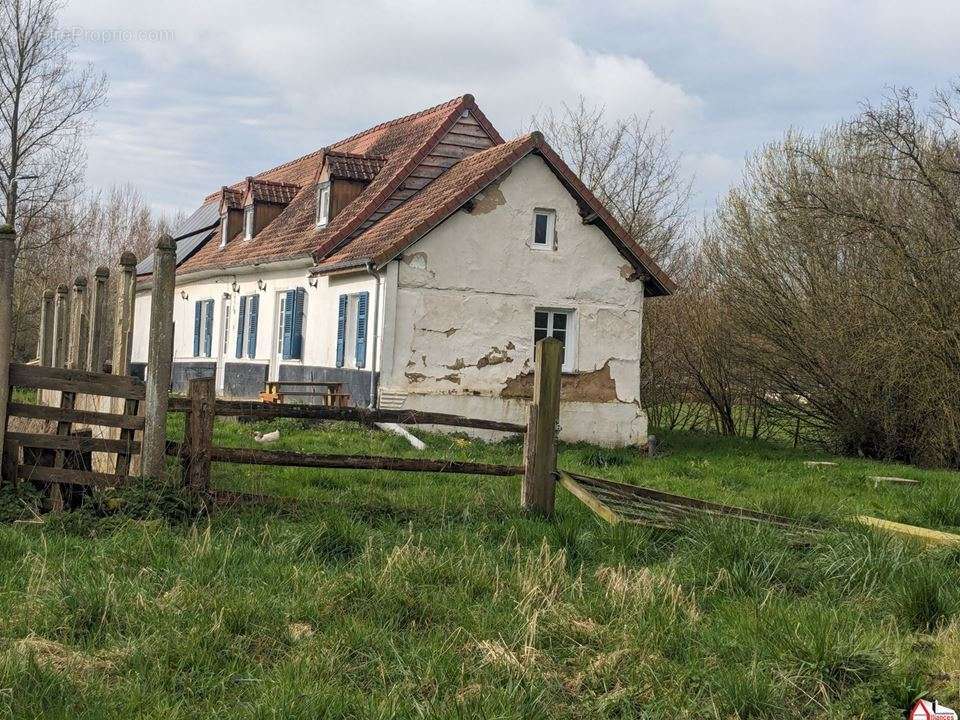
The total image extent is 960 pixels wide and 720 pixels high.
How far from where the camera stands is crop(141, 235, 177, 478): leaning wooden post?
324 inches

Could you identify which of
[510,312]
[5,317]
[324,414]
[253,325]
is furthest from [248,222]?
[324,414]

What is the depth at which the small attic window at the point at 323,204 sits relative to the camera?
2341 centimetres

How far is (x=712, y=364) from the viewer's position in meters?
A: 24.9

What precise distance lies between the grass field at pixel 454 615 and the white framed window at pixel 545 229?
Result: 11.7 metres

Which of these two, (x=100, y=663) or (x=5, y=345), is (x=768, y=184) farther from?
(x=100, y=663)

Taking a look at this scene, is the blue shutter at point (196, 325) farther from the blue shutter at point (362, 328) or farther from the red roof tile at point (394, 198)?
the blue shutter at point (362, 328)

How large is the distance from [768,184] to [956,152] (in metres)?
5.36

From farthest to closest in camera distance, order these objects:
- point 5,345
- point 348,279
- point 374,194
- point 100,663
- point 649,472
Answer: point 374,194, point 348,279, point 649,472, point 5,345, point 100,663

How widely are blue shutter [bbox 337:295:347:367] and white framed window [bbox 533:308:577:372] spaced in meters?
3.60

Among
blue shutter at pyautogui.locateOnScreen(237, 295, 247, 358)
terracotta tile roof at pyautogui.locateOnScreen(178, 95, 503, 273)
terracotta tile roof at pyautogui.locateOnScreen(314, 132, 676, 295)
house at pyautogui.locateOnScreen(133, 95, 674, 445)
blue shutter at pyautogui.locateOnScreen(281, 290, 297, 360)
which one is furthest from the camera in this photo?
blue shutter at pyautogui.locateOnScreen(237, 295, 247, 358)

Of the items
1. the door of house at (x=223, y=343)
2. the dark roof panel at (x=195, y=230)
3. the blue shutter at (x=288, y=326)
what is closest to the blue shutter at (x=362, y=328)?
the blue shutter at (x=288, y=326)

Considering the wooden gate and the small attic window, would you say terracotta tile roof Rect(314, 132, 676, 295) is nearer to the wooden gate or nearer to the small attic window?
the small attic window

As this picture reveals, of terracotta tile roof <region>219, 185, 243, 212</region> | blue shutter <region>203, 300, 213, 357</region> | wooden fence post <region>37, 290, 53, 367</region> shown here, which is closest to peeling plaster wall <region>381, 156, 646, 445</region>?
wooden fence post <region>37, 290, 53, 367</region>

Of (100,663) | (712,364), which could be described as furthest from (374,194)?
(100,663)
